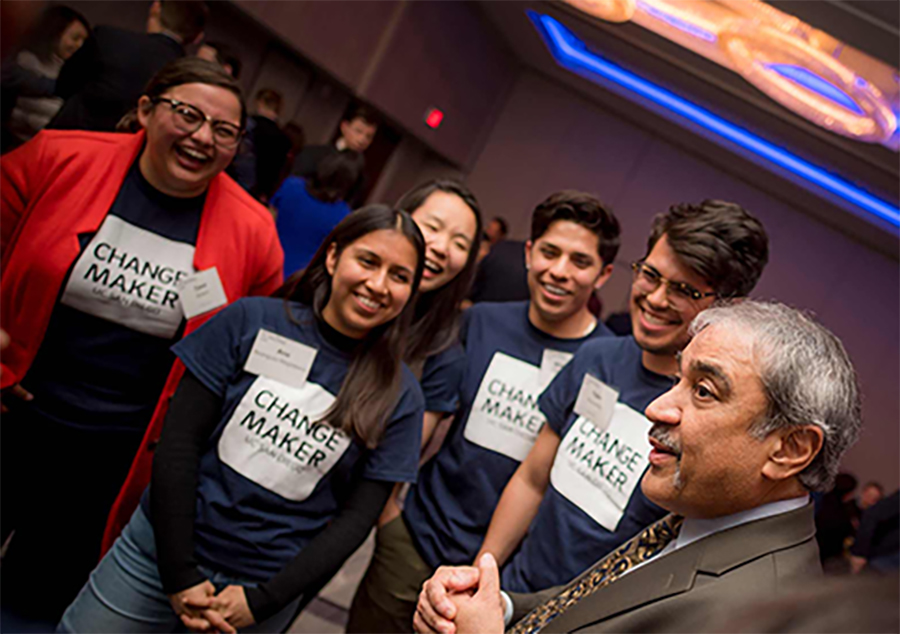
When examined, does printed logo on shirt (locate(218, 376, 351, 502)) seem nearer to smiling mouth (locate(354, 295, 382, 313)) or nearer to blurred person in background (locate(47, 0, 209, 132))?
smiling mouth (locate(354, 295, 382, 313))

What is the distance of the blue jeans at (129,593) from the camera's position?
1530 millimetres

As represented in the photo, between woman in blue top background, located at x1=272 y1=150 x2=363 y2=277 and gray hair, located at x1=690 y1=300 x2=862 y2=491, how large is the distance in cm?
207

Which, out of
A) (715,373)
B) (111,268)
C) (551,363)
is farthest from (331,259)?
(715,373)

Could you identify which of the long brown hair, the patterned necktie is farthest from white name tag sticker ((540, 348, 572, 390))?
the patterned necktie

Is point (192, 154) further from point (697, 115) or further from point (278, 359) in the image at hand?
point (697, 115)

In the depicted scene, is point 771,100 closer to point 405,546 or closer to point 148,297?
point 405,546

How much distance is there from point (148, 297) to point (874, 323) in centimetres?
345

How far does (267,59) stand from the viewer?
3488mm

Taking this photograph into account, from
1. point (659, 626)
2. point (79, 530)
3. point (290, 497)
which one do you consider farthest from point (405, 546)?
point (659, 626)

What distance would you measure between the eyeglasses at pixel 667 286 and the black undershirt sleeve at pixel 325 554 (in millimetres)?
680

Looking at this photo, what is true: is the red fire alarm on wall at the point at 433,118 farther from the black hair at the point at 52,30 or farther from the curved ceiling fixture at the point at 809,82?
the black hair at the point at 52,30

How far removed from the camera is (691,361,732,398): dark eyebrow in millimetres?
945

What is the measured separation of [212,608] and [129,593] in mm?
191

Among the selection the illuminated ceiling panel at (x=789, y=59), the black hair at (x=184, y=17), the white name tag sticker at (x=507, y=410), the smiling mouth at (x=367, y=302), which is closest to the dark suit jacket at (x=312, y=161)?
the black hair at (x=184, y=17)
